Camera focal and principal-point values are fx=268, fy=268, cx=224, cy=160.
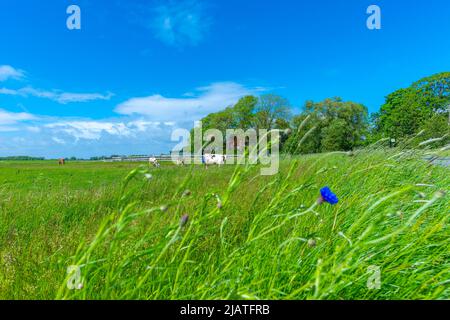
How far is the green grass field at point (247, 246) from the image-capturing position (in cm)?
118

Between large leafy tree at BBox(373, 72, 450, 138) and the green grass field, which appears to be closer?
the green grass field

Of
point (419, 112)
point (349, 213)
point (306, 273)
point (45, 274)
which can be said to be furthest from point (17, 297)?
point (419, 112)

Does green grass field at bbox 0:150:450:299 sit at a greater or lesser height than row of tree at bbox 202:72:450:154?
lesser

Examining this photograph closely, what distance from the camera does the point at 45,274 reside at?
1.93 metres

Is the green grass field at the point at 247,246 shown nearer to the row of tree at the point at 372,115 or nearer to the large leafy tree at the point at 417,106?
the row of tree at the point at 372,115

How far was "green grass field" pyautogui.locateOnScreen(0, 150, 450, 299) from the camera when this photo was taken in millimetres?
1178

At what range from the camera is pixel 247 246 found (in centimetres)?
140

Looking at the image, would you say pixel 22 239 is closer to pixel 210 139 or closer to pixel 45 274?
pixel 45 274

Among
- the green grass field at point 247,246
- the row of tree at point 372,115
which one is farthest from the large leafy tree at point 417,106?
the green grass field at point 247,246

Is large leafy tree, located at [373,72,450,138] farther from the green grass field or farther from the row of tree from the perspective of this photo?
the green grass field

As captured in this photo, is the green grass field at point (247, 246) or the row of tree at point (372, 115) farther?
the row of tree at point (372, 115)

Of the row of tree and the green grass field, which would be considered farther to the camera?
the row of tree

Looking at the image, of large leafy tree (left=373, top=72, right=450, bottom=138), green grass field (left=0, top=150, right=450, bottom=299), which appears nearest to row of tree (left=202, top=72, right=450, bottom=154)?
large leafy tree (left=373, top=72, right=450, bottom=138)

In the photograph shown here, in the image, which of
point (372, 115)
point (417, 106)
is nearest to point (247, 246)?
point (417, 106)
